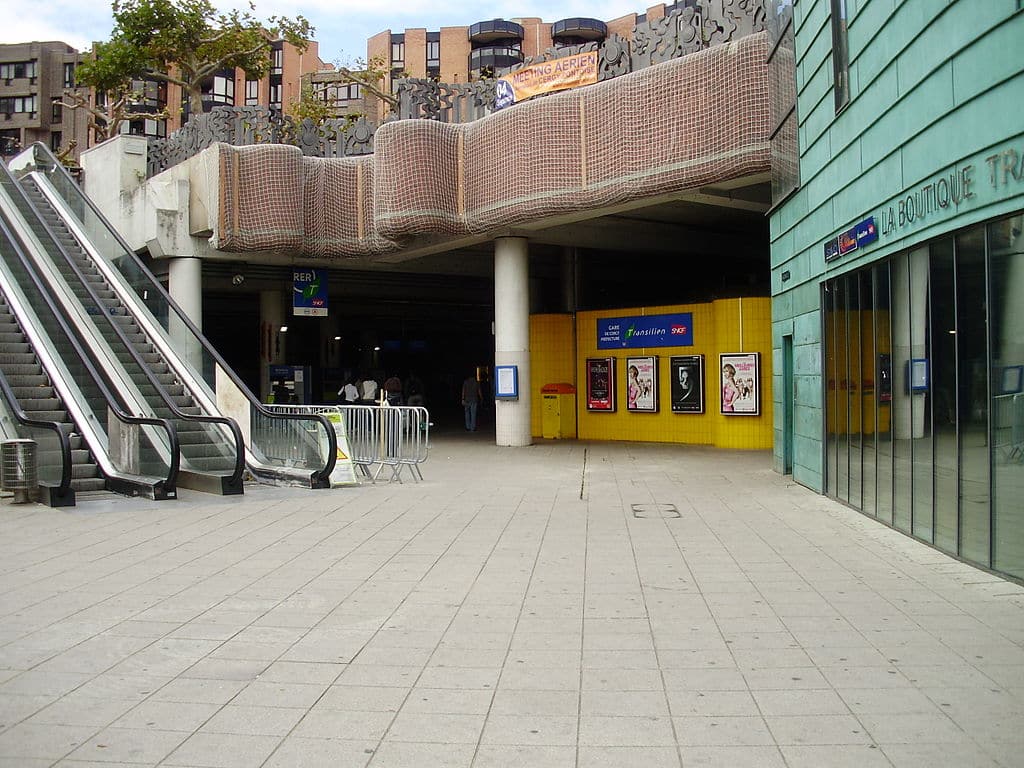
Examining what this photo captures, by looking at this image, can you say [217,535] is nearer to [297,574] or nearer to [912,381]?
[297,574]

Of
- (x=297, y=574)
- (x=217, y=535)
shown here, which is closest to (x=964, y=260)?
(x=297, y=574)

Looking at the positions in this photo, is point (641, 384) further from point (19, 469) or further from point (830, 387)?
point (19, 469)

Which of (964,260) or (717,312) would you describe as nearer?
(964,260)

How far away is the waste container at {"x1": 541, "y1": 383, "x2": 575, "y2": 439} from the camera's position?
903 inches

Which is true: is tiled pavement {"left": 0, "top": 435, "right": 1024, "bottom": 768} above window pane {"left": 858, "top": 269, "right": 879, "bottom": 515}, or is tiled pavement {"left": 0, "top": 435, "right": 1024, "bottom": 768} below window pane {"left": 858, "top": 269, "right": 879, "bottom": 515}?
below

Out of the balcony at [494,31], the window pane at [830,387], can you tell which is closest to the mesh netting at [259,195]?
the window pane at [830,387]

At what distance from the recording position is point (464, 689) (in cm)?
460

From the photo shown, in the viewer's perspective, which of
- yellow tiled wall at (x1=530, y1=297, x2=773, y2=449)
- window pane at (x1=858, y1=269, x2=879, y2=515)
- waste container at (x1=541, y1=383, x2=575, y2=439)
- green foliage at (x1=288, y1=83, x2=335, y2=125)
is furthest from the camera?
green foliage at (x1=288, y1=83, x2=335, y2=125)

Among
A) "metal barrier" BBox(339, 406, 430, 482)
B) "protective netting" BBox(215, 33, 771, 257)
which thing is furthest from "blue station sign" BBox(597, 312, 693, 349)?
"metal barrier" BBox(339, 406, 430, 482)

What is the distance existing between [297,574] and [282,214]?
15988 millimetres

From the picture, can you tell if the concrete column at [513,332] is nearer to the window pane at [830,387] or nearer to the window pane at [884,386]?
the window pane at [830,387]

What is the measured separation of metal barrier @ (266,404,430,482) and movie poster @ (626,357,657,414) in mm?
8385

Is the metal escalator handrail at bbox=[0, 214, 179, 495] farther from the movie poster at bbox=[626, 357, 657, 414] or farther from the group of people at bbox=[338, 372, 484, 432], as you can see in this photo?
the movie poster at bbox=[626, 357, 657, 414]

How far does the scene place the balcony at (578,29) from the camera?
72375 mm
